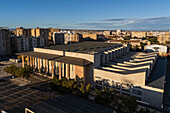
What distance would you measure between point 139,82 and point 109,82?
9.81 metres

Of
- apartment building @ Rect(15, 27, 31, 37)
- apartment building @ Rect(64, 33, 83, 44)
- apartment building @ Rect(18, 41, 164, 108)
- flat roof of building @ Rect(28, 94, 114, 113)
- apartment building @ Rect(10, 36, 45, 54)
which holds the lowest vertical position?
flat roof of building @ Rect(28, 94, 114, 113)

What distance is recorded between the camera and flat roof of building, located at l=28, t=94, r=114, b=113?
28.3 m

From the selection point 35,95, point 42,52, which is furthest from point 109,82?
point 42,52

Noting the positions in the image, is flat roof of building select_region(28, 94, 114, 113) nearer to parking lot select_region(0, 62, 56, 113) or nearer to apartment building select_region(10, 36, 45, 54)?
parking lot select_region(0, 62, 56, 113)

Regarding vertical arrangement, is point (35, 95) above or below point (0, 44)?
below

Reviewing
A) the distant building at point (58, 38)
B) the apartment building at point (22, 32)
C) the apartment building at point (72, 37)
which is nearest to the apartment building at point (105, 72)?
the distant building at point (58, 38)

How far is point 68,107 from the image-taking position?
29.8 m

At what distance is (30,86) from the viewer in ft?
169

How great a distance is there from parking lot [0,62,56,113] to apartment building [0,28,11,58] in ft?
178

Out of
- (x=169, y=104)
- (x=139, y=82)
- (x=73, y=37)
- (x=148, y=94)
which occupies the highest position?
(x=73, y=37)

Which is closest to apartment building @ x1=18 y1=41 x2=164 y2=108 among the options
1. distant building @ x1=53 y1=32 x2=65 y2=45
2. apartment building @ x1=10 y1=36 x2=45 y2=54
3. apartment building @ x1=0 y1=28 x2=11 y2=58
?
apartment building @ x1=0 y1=28 x2=11 y2=58

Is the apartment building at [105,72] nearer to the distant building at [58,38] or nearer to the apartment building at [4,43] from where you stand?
the apartment building at [4,43]

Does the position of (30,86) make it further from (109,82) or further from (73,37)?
(73,37)

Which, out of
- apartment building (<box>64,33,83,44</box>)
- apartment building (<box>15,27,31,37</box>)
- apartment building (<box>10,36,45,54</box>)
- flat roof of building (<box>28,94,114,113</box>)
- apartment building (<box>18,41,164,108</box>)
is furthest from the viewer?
apartment building (<box>15,27,31,37</box>)
